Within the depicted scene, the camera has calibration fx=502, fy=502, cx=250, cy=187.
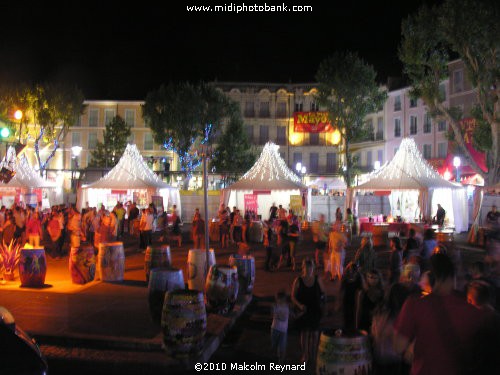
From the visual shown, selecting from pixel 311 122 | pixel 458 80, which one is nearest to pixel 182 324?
pixel 458 80

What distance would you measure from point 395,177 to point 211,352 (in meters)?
16.8

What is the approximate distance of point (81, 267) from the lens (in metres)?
10.8

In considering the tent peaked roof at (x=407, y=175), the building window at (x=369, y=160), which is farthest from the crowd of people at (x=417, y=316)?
the building window at (x=369, y=160)

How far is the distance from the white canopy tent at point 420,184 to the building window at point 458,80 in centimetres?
1964

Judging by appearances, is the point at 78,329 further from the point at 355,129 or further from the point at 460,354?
the point at 355,129

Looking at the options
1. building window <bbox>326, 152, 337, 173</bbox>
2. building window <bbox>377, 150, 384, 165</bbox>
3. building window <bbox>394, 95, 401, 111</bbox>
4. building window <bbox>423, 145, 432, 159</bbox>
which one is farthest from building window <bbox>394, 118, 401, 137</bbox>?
building window <bbox>326, 152, 337, 173</bbox>

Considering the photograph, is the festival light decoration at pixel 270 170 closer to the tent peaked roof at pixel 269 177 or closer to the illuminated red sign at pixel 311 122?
the tent peaked roof at pixel 269 177

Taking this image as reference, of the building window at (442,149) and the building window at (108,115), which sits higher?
the building window at (108,115)

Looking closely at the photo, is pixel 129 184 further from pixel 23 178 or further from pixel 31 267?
pixel 31 267

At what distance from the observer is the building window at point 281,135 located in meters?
55.7

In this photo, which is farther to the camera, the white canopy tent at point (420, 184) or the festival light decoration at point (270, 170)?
the festival light decoration at point (270, 170)

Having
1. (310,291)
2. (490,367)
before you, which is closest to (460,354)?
(490,367)

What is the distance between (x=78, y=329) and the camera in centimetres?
727

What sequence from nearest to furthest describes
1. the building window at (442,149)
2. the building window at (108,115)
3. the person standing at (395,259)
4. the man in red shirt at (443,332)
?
the man in red shirt at (443,332) → the person standing at (395,259) → the building window at (442,149) → the building window at (108,115)
